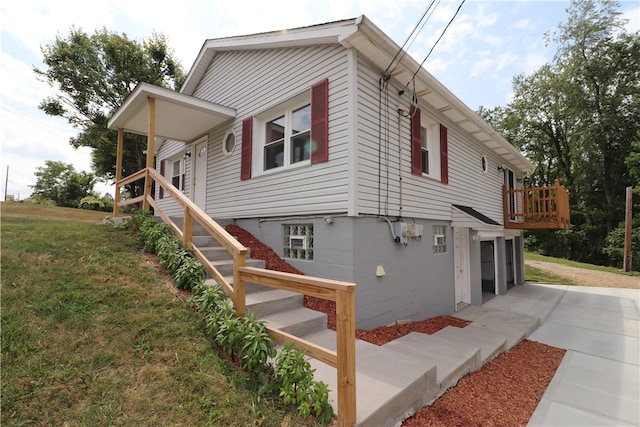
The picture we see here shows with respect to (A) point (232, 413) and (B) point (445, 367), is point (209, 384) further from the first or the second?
(B) point (445, 367)

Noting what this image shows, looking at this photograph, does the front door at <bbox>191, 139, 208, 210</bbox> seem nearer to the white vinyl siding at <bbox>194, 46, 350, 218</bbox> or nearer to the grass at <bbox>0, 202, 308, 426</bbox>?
the white vinyl siding at <bbox>194, 46, 350, 218</bbox>

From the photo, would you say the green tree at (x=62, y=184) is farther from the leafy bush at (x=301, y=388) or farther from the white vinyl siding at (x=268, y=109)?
the leafy bush at (x=301, y=388)

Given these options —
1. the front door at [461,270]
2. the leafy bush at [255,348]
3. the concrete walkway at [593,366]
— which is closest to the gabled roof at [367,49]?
the front door at [461,270]

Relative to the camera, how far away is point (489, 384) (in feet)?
11.3

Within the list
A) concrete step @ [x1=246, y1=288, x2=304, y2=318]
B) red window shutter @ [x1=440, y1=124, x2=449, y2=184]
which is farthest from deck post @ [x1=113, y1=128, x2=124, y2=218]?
red window shutter @ [x1=440, y1=124, x2=449, y2=184]

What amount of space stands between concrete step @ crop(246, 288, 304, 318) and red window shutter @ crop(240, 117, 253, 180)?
10.7 ft

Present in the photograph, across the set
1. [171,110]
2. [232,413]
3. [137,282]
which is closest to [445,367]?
[232,413]

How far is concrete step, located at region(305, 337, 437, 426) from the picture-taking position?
2250 mm

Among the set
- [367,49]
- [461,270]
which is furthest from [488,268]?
[367,49]

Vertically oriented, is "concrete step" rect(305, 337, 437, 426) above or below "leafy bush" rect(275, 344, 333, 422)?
below

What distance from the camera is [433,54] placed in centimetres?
508

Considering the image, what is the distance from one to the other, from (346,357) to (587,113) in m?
26.4

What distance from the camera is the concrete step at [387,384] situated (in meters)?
2.25

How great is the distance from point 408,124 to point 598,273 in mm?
15211
